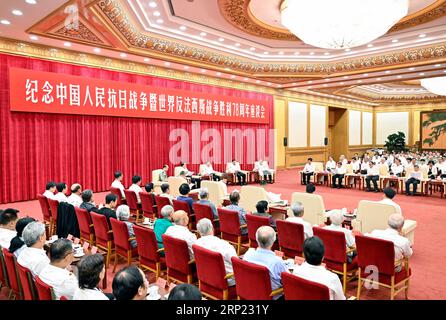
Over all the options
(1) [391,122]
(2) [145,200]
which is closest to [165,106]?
(2) [145,200]

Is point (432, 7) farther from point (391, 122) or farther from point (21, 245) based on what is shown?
point (391, 122)

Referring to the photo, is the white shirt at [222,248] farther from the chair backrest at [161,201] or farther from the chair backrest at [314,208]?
the chair backrest at [161,201]

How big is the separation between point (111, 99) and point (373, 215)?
8.34 m

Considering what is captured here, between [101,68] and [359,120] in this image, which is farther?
[359,120]

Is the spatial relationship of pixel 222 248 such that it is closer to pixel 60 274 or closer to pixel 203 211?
pixel 60 274

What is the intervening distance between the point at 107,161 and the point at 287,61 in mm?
7738

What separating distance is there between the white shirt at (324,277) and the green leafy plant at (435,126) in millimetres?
24417

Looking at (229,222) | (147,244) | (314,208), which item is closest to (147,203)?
(229,222)

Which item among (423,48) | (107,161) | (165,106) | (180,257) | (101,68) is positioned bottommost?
(180,257)

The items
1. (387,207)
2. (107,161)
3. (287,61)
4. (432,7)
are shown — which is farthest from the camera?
(287,61)

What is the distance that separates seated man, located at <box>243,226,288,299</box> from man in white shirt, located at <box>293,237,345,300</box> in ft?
0.95

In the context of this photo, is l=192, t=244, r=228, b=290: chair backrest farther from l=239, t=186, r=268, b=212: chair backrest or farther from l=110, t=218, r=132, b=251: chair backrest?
l=239, t=186, r=268, b=212: chair backrest

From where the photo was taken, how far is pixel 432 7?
8.32m

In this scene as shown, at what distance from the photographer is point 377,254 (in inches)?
129
